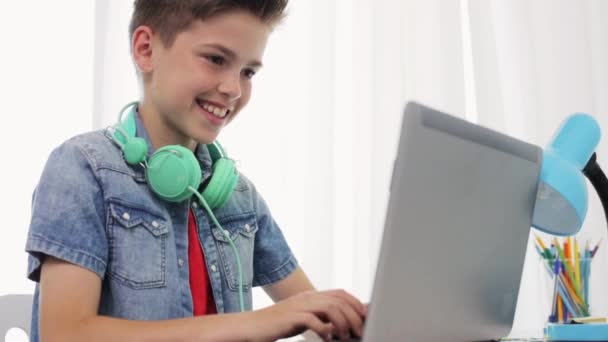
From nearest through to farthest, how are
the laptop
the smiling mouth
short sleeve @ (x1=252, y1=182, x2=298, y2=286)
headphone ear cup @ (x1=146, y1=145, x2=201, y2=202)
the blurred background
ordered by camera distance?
the laptop, headphone ear cup @ (x1=146, y1=145, x2=201, y2=202), the smiling mouth, short sleeve @ (x1=252, y1=182, x2=298, y2=286), the blurred background

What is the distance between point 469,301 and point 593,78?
1.39 m

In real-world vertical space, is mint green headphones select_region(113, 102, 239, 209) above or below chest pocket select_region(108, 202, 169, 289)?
above

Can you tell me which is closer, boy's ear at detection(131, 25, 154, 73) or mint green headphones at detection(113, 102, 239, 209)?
mint green headphones at detection(113, 102, 239, 209)

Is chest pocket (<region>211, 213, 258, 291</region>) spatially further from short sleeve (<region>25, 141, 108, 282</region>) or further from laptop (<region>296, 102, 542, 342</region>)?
laptop (<region>296, 102, 542, 342</region>)

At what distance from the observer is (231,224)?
1142mm

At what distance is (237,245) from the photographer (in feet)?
3.73

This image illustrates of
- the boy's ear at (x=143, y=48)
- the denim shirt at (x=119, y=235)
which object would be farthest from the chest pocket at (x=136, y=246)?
the boy's ear at (x=143, y=48)

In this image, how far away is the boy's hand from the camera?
73cm

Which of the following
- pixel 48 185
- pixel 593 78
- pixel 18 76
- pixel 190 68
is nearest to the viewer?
pixel 48 185

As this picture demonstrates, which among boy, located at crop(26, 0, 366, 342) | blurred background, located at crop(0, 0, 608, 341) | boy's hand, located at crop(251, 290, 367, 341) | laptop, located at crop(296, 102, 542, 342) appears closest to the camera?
laptop, located at crop(296, 102, 542, 342)

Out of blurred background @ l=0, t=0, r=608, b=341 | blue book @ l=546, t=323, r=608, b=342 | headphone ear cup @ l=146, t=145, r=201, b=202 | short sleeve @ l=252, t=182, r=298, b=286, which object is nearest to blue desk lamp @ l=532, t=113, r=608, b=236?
blue book @ l=546, t=323, r=608, b=342

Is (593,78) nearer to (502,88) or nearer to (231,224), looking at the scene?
(502,88)

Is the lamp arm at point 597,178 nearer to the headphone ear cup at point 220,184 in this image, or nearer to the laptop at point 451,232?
the laptop at point 451,232

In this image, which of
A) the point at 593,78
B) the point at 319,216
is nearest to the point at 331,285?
the point at 319,216
